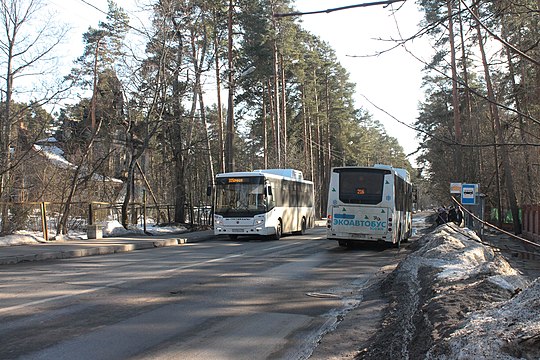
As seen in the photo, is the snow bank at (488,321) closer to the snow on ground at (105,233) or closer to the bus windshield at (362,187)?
the bus windshield at (362,187)

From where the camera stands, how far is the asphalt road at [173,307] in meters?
5.95

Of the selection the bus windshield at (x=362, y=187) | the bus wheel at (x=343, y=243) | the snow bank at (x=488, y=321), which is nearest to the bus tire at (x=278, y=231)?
the bus wheel at (x=343, y=243)

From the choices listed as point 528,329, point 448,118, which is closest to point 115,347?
point 528,329

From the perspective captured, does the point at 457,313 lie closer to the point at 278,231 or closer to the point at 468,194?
the point at 468,194

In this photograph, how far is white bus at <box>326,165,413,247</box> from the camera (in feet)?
62.2

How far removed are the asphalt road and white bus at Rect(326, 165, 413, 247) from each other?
4.51m

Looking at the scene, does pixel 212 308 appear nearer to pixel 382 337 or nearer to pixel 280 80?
pixel 382 337

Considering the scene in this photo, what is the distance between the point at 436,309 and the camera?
6.22 meters

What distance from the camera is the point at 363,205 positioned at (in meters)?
19.0

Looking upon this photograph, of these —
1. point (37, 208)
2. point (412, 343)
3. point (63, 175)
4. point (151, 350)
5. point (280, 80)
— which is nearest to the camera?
point (412, 343)

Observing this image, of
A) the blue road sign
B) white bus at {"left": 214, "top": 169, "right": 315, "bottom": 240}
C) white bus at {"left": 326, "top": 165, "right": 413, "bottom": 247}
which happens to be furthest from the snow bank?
white bus at {"left": 214, "top": 169, "right": 315, "bottom": 240}

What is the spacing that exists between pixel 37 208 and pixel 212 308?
14.3 m

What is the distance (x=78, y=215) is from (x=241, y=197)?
7903mm

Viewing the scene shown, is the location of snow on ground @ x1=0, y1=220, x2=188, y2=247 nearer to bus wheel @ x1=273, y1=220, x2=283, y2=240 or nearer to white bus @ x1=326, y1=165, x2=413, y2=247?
bus wheel @ x1=273, y1=220, x2=283, y2=240
